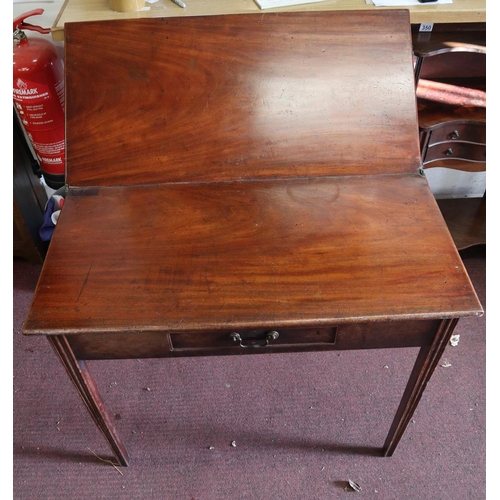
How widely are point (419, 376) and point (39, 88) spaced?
153 cm

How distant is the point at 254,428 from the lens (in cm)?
163

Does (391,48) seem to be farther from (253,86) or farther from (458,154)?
(458,154)

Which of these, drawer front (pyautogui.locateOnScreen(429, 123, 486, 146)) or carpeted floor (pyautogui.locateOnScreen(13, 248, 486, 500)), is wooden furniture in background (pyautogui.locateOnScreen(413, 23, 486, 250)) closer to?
drawer front (pyautogui.locateOnScreen(429, 123, 486, 146))

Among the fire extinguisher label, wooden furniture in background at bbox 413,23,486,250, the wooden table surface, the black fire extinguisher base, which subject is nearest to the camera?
the wooden table surface

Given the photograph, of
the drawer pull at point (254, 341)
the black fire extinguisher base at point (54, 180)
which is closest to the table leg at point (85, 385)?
the drawer pull at point (254, 341)

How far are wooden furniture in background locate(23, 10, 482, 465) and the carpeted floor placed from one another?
0.19m

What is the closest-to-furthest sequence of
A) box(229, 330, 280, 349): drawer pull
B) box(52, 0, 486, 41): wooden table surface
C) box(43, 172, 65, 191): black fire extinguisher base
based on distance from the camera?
box(229, 330, 280, 349): drawer pull → box(52, 0, 486, 41): wooden table surface → box(43, 172, 65, 191): black fire extinguisher base

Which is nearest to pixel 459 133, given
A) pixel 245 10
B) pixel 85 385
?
pixel 245 10

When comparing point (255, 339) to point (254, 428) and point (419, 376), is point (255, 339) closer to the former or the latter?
point (419, 376)

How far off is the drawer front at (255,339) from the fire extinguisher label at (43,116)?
1.11m

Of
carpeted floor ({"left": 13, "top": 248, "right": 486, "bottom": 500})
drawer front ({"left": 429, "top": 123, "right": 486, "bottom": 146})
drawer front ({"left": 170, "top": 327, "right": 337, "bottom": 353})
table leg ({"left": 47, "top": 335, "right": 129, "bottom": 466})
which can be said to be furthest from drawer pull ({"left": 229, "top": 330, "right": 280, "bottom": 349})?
drawer front ({"left": 429, "top": 123, "right": 486, "bottom": 146})

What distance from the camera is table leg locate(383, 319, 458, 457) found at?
110cm

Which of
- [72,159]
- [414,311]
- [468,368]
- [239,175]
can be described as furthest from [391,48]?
[468,368]

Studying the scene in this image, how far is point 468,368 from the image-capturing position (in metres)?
1.79
